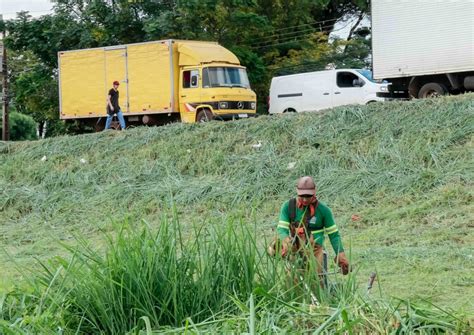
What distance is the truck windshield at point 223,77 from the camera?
26.4 m

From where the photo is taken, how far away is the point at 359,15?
46.3 metres

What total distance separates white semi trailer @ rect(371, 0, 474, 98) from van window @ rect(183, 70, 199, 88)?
5967 mm

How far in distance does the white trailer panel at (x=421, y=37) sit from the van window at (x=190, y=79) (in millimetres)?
5967

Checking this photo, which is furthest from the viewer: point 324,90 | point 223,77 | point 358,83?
point 324,90

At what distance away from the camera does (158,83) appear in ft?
92.6

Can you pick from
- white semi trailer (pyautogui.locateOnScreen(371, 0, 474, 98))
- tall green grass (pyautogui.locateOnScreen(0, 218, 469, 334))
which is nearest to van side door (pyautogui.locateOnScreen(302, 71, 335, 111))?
white semi trailer (pyautogui.locateOnScreen(371, 0, 474, 98))

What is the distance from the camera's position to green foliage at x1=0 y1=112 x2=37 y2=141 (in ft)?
132

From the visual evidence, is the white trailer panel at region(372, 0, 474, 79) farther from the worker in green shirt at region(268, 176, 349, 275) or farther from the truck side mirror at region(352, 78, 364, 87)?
the worker in green shirt at region(268, 176, 349, 275)

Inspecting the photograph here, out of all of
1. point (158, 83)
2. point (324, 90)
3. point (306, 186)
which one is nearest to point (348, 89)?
point (324, 90)

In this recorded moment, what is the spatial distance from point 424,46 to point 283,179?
1036 cm

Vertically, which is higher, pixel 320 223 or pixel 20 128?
pixel 20 128

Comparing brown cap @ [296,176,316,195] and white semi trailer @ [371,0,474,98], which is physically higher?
white semi trailer @ [371,0,474,98]

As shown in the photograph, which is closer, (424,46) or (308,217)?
(308,217)

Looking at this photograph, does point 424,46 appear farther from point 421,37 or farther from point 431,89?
point 431,89
